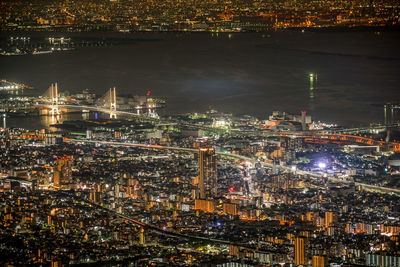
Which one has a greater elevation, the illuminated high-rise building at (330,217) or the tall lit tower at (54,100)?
the tall lit tower at (54,100)

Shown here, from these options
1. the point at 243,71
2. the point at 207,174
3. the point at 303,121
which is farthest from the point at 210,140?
the point at 243,71

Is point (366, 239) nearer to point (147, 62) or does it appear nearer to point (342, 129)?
point (342, 129)

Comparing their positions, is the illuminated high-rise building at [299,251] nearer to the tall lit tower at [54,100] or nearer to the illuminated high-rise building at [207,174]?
the illuminated high-rise building at [207,174]

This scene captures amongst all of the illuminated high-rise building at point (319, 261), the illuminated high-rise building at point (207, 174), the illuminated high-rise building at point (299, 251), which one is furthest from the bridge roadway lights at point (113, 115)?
the illuminated high-rise building at point (319, 261)

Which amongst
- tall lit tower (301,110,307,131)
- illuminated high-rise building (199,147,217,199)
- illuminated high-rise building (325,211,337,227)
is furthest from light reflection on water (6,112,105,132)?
illuminated high-rise building (325,211,337,227)

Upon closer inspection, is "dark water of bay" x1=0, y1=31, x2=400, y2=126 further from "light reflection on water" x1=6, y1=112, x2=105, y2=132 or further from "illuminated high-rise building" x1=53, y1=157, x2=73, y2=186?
"illuminated high-rise building" x1=53, y1=157, x2=73, y2=186
